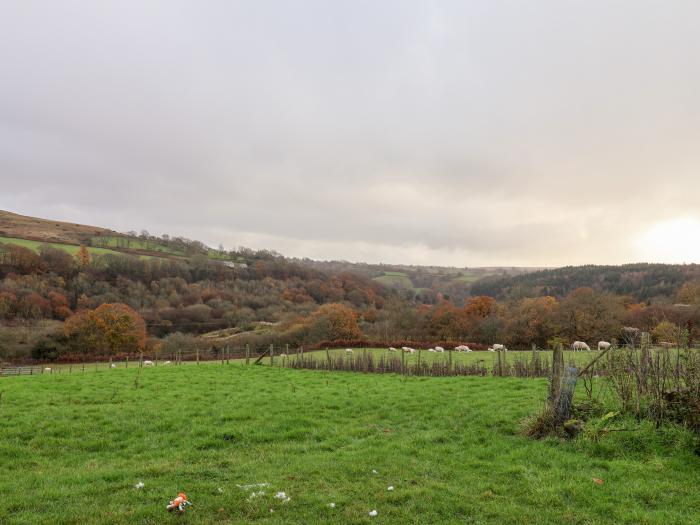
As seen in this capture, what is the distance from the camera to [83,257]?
10988cm

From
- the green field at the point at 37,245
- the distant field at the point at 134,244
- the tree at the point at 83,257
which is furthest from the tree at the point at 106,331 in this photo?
the distant field at the point at 134,244

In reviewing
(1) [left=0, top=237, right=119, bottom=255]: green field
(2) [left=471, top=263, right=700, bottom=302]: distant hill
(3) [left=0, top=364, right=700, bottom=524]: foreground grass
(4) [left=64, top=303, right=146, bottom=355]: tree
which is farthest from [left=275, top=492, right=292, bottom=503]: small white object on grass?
(1) [left=0, top=237, right=119, bottom=255]: green field

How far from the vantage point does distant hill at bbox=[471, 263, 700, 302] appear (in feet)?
312

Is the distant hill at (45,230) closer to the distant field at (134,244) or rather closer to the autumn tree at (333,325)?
the distant field at (134,244)

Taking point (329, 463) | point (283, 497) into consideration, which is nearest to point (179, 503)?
point (283, 497)

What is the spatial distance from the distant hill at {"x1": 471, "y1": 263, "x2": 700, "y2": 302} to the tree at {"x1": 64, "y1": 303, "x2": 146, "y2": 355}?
79.6 m

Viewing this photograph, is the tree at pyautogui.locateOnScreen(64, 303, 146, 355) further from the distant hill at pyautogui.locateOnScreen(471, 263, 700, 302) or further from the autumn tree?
the distant hill at pyautogui.locateOnScreen(471, 263, 700, 302)

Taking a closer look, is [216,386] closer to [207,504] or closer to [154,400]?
[154,400]

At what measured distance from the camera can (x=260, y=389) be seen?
1858 centimetres

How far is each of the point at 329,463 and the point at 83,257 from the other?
404ft

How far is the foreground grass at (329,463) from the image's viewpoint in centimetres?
657

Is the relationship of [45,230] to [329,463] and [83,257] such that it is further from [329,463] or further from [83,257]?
[329,463]

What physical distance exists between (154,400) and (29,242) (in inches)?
5182

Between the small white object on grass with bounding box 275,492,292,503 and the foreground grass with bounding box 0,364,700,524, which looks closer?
the foreground grass with bounding box 0,364,700,524
